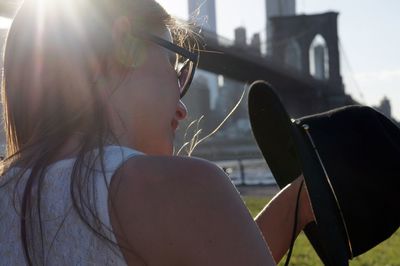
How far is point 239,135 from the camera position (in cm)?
5269

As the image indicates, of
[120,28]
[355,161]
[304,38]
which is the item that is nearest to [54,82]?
[120,28]

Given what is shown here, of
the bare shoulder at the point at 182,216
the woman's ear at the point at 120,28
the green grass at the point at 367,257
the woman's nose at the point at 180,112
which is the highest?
the woman's ear at the point at 120,28

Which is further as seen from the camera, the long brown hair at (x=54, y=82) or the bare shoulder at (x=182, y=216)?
the long brown hair at (x=54, y=82)

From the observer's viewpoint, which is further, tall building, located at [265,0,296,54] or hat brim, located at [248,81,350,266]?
tall building, located at [265,0,296,54]

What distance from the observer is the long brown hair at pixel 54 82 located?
105 cm

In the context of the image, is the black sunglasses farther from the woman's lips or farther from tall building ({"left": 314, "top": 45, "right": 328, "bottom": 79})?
tall building ({"left": 314, "top": 45, "right": 328, "bottom": 79})

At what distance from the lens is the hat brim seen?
49.0 inches

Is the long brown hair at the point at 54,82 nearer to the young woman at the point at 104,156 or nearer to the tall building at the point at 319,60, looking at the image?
the young woman at the point at 104,156

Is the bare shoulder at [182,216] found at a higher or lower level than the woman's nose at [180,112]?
lower

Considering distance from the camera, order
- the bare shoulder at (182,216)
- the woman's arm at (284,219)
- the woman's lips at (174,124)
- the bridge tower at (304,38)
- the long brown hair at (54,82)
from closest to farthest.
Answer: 1. the bare shoulder at (182,216)
2. the long brown hair at (54,82)
3. the woman's lips at (174,124)
4. the woman's arm at (284,219)
5. the bridge tower at (304,38)

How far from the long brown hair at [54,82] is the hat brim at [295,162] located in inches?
13.0

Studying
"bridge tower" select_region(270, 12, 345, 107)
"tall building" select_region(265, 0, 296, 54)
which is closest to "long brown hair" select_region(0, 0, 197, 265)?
"bridge tower" select_region(270, 12, 345, 107)

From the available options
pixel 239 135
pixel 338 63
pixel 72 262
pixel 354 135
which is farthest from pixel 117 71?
pixel 239 135

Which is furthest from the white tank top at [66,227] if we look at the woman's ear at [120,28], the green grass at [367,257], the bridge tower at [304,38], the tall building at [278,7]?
the tall building at [278,7]
